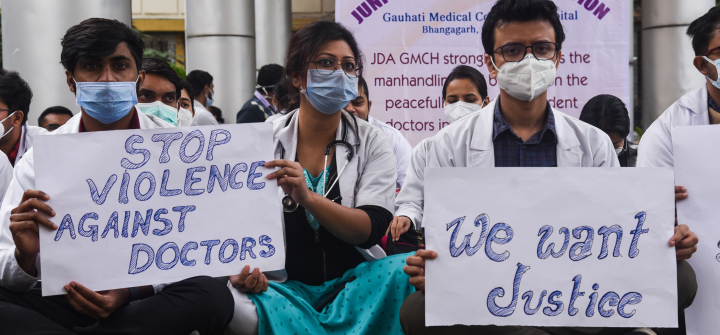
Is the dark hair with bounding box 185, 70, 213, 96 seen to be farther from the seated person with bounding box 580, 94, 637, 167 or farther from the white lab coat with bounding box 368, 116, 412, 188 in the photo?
the seated person with bounding box 580, 94, 637, 167

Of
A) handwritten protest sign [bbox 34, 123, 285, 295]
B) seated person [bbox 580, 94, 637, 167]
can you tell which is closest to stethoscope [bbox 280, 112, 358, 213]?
handwritten protest sign [bbox 34, 123, 285, 295]

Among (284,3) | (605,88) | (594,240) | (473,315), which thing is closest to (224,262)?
(473,315)

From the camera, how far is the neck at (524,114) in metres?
2.81

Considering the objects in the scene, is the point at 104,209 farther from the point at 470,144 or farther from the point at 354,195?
the point at 470,144

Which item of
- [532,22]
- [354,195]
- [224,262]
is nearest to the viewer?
[224,262]

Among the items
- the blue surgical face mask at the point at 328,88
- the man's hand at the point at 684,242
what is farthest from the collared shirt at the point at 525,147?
the blue surgical face mask at the point at 328,88

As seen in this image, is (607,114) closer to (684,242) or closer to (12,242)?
(684,242)

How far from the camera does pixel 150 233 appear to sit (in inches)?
95.1

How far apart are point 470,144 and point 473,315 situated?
79 centimetres

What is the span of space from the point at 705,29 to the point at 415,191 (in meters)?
1.63

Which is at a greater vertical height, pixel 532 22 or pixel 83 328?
pixel 532 22

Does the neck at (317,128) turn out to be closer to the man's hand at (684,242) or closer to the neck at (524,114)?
the neck at (524,114)

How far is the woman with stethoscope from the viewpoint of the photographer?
258 centimetres

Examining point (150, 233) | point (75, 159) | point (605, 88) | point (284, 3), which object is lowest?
point (150, 233)
